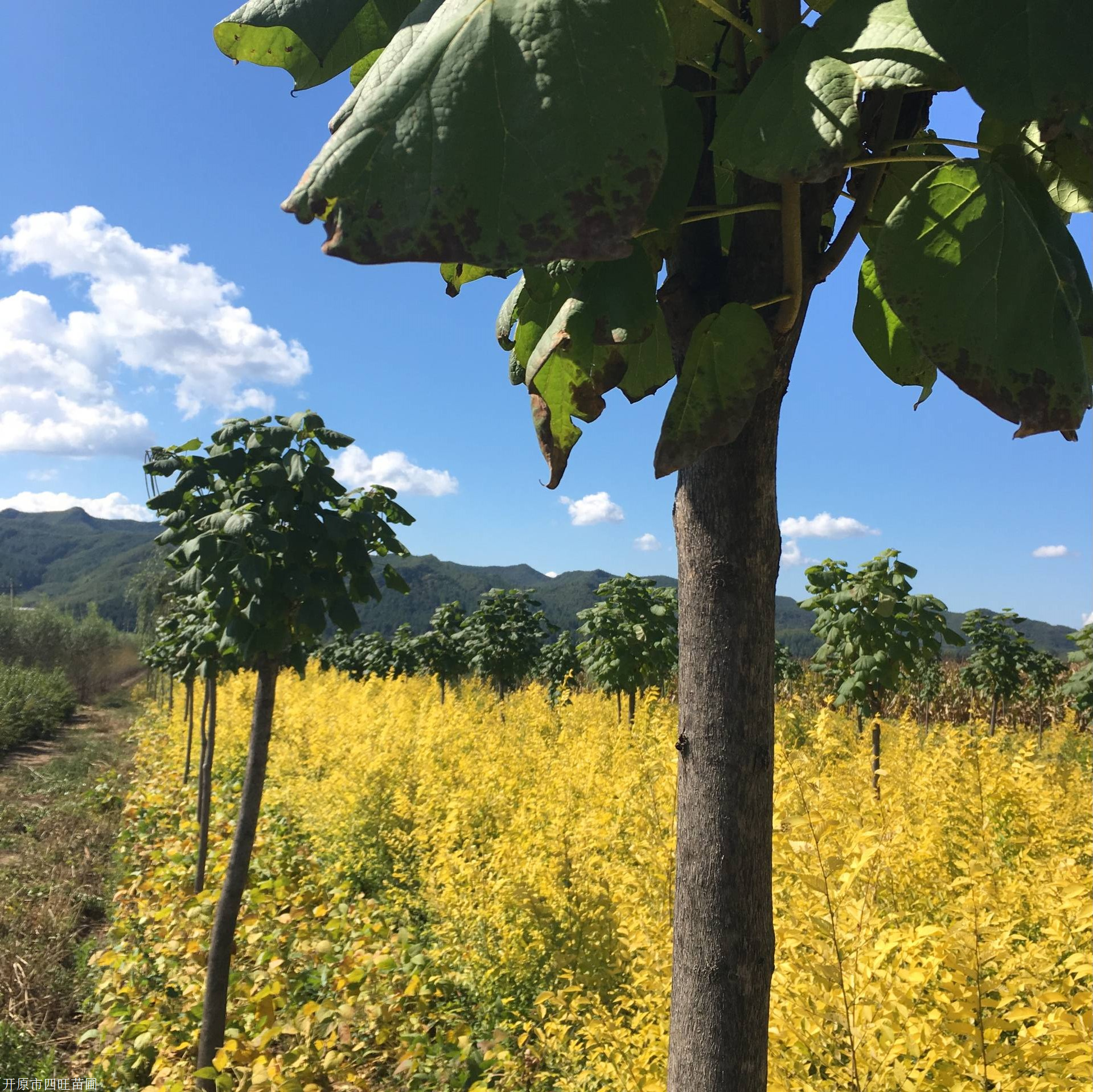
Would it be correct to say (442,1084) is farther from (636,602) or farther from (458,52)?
(636,602)

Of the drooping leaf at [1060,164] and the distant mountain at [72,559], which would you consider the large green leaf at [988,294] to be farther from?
the distant mountain at [72,559]

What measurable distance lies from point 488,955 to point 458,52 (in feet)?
15.3

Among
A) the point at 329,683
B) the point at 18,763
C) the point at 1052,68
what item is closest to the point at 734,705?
the point at 1052,68

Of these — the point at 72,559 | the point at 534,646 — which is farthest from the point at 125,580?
the point at 534,646

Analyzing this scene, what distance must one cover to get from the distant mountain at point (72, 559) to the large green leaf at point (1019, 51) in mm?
89045

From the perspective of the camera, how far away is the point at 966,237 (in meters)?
0.55

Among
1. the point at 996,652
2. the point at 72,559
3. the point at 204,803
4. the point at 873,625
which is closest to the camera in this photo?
the point at 204,803

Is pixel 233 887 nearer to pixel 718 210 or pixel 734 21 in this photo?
pixel 718 210

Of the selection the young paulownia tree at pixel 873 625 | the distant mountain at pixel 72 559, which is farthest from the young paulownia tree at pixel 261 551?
the distant mountain at pixel 72 559

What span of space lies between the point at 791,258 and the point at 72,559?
147m

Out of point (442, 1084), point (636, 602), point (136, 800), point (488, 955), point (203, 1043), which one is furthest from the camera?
point (636, 602)

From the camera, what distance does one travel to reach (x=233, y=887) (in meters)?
4.15

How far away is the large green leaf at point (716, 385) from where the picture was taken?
27.0 inches


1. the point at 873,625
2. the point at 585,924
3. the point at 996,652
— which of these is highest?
the point at 873,625
